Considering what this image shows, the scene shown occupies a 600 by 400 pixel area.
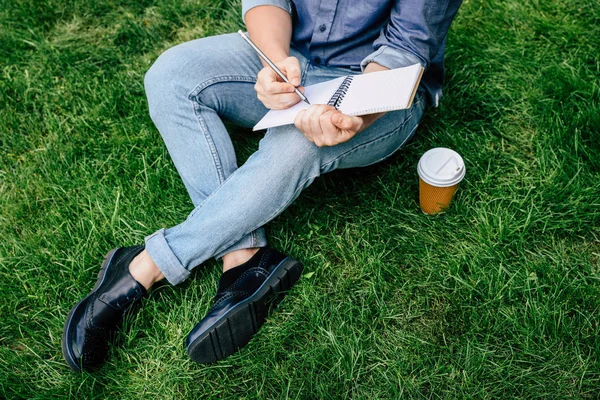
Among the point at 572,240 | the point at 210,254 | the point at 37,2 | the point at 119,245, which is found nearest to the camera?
the point at 210,254

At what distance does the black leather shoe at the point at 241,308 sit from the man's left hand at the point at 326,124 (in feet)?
1.84

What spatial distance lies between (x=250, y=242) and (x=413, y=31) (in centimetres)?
101

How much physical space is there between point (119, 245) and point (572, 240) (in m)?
1.96

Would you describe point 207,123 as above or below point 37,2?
below

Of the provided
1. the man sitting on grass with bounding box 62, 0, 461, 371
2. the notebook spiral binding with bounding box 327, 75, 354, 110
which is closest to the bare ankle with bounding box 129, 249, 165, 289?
the man sitting on grass with bounding box 62, 0, 461, 371

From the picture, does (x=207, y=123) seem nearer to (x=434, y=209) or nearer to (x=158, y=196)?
(x=158, y=196)

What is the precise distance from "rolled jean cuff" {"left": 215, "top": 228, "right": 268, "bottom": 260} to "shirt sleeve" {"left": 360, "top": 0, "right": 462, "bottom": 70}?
2.59 ft

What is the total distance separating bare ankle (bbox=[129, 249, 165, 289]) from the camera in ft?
6.49

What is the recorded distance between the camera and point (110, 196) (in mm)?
2389

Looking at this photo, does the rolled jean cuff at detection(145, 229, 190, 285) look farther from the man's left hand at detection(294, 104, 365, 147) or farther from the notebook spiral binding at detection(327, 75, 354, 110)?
the notebook spiral binding at detection(327, 75, 354, 110)

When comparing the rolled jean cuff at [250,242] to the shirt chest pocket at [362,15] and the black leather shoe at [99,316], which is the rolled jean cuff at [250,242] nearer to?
the black leather shoe at [99,316]

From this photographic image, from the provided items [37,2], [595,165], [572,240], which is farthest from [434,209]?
[37,2]

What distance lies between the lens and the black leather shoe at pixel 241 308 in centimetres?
184

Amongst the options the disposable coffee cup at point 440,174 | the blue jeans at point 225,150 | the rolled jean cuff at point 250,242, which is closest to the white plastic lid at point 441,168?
the disposable coffee cup at point 440,174
